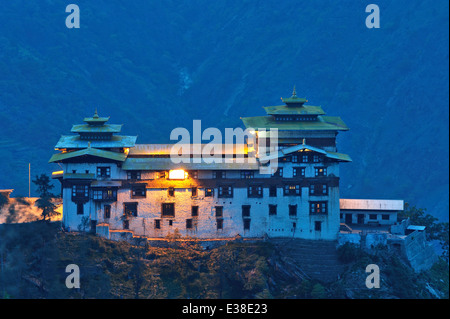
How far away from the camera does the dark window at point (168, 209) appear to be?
116 metres

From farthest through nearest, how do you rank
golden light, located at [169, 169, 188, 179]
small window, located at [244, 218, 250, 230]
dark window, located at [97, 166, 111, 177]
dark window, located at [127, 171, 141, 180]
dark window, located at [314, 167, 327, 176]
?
1. dark window, located at [314, 167, 327, 176]
2. small window, located at [244, 218, 250, 230]
3. golden light, located at [169, 169, 188, 179]
4. dark window, located at [127, 171, 141, 180]
5. dark window, located at [97, 166, 111, 177]

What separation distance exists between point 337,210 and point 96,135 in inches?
1221

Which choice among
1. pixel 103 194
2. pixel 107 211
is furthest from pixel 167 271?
pixel 103 194

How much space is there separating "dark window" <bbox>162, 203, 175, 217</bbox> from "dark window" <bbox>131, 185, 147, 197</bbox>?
108 inches

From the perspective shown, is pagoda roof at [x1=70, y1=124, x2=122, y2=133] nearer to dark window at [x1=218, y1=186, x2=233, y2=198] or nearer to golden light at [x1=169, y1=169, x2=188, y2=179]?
golden light at [x1=169, y1=169, x2=188, y2=179]

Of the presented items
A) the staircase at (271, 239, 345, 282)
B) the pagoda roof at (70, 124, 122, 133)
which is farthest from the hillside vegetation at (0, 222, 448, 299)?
the pagoda roof at (70, 124, 122, 133)

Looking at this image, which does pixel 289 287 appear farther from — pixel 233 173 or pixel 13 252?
pixel 13 252

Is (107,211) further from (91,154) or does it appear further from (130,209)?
(91,154)

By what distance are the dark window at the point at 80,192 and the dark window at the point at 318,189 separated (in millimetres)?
26837

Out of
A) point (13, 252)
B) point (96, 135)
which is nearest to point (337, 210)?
point (96, 135)

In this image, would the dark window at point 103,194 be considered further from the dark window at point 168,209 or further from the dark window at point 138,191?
the dark window at point 168,209

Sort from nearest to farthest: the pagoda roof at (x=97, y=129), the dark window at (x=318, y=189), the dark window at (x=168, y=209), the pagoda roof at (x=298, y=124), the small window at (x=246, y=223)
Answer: the dark window at (x=168, y=209) < the small window at (x=246, y=223) < the dark window at (x=318, y=189) < the pagoda roof at (x=97, y=129) < the pagoda roof at (x=298, y=124)

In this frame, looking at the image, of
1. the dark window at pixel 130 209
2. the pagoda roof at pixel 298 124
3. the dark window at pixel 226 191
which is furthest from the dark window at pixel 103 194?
the pagoda roof at pixel 298 124

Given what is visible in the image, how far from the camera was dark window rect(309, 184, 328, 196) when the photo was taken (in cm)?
11675
